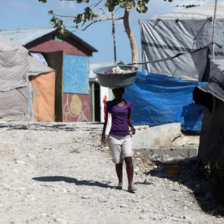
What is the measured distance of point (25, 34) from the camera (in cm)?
2112

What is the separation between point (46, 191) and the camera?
6.24 metres

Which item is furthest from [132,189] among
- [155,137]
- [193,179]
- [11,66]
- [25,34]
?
[25,34]

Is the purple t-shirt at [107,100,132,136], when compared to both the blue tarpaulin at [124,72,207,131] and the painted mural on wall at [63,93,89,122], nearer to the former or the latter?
the blue tarpaulin at [124,72,207,131]

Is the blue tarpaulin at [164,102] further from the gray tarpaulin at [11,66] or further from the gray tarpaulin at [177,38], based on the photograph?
the gray tarpaulin at [11,66]

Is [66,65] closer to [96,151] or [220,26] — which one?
[220,26]

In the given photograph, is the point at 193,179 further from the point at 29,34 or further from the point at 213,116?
the point at 29,34

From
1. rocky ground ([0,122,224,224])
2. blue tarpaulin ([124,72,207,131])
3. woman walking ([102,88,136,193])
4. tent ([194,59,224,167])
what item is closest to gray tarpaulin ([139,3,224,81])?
blue tarpaulin ([124,72,207,131])

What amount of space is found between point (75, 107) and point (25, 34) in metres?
3.75

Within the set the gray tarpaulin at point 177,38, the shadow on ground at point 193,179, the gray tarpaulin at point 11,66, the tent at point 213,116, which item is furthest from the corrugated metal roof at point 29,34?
the tent at point 213,116

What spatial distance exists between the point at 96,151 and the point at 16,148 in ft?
4.88

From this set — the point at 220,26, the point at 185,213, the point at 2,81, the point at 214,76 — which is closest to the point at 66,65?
the point at 2,81

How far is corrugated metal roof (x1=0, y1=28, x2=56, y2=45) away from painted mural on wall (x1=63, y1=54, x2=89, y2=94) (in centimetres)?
137

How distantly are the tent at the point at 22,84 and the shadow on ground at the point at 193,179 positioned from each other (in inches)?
340

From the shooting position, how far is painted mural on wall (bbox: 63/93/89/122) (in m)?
19.6
